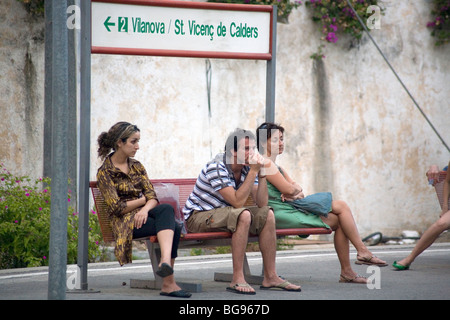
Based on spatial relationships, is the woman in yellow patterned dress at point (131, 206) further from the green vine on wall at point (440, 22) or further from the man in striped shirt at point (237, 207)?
the green vine on wall at point (440, 22)

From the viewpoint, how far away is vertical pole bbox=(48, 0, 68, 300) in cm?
487

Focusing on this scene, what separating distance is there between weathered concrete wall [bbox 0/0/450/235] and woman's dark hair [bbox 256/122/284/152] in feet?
12.6

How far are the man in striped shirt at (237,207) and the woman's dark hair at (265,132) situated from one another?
0.33m

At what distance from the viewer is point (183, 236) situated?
6.24 meters

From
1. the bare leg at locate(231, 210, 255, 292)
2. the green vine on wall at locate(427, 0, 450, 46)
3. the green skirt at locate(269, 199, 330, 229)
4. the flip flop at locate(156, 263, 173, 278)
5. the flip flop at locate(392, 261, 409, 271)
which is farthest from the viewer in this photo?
the green vine on wall at locate(427, 0, 450, 46)

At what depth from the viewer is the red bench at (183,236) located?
6.30 m

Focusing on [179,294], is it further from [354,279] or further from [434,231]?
[434,231]

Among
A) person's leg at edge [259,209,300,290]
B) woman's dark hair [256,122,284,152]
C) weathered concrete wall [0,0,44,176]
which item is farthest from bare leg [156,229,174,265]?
weathered concrete wall [0,0,44,176]

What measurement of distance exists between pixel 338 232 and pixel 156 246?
153 cm

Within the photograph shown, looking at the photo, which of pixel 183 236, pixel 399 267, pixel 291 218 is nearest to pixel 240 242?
pixel 183 236

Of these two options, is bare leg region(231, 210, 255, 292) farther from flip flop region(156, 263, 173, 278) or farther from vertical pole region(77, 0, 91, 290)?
vertical pole region(77, 0, 91, 290)

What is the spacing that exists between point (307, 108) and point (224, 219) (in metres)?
5.49

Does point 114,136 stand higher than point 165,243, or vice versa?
point 114,136
